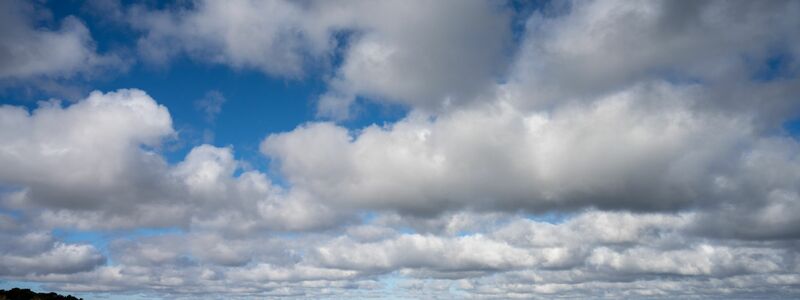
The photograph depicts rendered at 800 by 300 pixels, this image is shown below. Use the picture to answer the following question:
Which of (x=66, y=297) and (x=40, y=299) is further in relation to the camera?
(x=66, y=297)

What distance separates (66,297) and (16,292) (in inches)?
878

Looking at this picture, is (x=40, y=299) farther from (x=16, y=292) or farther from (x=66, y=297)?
(x=66, y=297)

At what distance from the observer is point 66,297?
12244 cm

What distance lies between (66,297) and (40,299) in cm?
1875

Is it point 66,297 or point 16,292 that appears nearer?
point 16,292

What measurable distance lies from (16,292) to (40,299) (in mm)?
4875

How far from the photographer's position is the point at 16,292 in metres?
102

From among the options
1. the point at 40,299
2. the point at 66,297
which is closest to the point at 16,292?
the point at 40,299

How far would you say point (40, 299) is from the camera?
345ft
